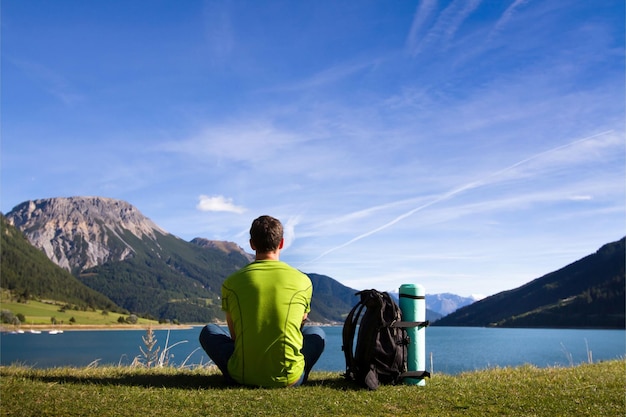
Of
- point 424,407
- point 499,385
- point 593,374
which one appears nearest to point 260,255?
point 424,407

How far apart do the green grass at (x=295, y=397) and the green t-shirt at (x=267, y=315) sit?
0.37 m

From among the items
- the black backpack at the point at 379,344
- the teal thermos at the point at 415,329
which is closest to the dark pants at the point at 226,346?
the black backpack at the point at 379,344

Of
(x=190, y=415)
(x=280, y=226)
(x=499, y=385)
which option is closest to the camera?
(x=190, y=415)

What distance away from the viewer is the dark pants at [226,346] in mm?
7699

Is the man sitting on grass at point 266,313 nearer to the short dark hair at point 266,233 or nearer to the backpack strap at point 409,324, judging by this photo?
the short dark hair at point 266,233

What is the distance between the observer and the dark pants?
7699 millimetres

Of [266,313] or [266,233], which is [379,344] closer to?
[266,313]

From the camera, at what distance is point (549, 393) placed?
7875 millimetres

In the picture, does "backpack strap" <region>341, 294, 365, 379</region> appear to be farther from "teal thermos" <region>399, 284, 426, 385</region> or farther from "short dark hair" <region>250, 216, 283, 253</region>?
"short dark hair" <region>250, 216, 283, 253</region>

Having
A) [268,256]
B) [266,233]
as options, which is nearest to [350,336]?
[268,256]

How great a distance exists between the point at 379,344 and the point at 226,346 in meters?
2.37

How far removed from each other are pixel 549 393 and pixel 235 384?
4787 millimetres

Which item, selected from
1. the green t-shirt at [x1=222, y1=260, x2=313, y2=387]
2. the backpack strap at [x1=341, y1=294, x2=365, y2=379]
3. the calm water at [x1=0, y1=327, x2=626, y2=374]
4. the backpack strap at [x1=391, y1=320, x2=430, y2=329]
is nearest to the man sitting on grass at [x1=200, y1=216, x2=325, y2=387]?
the green t-shirt at [x1=222, y1=260, x2=313, y2=387]

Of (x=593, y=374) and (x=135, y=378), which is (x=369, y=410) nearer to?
(x=135, y=378)
